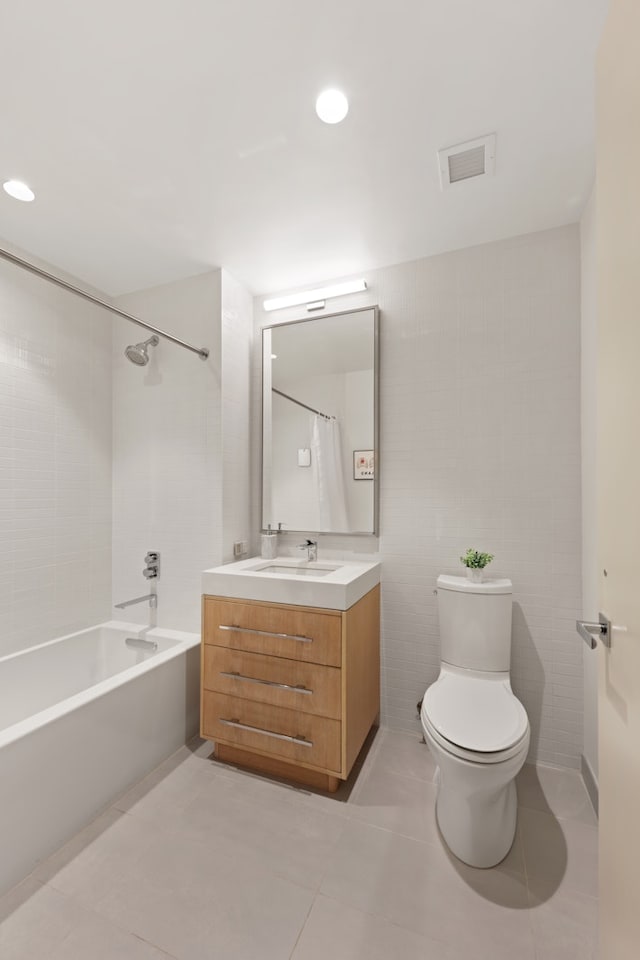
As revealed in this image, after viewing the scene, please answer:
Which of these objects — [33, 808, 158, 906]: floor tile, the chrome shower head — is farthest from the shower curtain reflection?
[33, 808, 158, 906]: floor tile

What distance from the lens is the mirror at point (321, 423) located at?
2334mm

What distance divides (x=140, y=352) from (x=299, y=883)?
2.49 m

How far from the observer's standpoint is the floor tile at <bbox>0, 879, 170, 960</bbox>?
1158 mm

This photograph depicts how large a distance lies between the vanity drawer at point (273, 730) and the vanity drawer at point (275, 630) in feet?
0.81

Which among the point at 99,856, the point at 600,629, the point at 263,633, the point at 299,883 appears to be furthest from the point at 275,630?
the point at 600,629

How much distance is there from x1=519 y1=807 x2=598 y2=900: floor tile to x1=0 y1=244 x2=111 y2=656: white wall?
2367mm

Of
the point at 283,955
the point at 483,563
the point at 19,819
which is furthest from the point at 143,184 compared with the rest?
the point at 283,955

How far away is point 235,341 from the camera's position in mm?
2504

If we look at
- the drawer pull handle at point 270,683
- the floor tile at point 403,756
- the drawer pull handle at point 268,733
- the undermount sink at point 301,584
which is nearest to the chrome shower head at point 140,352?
the undermount sink at point 301,584

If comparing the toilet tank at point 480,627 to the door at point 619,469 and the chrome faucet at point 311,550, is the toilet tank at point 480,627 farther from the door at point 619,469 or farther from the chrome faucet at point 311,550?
the door at point 619,469

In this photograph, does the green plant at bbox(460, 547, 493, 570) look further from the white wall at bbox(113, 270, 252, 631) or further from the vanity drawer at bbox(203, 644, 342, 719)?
the white wall at bbox(113, 270, 252, 631)

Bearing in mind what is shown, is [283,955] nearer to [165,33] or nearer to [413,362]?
[413,362]

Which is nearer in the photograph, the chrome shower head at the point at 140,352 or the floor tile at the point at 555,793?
the floor tile at the point at 555,793

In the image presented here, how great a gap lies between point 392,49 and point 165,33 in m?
0.63
